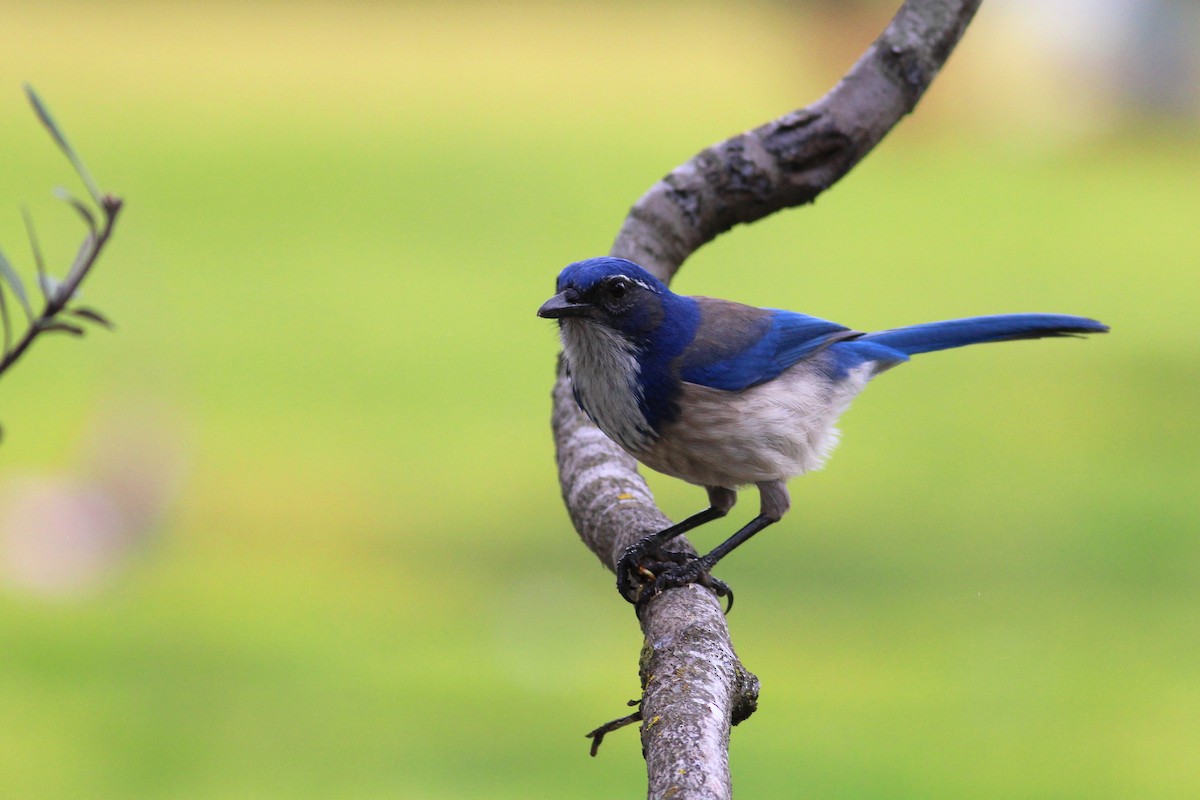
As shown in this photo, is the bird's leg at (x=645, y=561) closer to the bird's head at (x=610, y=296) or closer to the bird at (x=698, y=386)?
the bird at (x=698, y=386)

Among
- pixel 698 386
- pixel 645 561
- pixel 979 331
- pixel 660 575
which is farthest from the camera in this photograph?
pixel 979 331

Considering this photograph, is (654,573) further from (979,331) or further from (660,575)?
(979,331)

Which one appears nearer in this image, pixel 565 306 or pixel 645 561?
pixel 645 561

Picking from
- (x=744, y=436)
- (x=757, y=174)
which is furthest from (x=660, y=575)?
(x=757, y=174)

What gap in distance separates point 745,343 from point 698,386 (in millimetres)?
258

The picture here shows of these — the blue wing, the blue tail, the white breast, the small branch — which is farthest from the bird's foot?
the small branch

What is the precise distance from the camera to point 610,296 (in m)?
3.10

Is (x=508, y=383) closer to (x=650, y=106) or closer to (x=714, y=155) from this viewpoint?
(x=714, y=155)

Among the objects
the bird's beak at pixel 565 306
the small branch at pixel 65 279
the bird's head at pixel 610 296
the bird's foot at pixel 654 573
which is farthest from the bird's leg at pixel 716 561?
the small branch at pixel 65 279

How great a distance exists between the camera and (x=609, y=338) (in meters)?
3.15

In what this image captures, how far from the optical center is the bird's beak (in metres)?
3.01

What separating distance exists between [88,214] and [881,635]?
7.15 m

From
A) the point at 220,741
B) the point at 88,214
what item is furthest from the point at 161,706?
the point at 88,214

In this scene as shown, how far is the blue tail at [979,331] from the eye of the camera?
337cm
